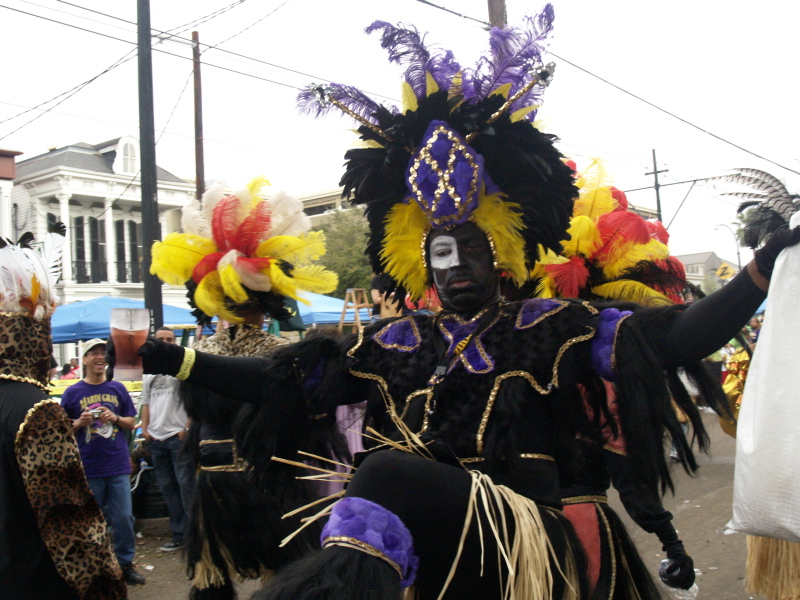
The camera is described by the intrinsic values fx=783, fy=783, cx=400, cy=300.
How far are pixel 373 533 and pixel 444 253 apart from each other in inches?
42.8

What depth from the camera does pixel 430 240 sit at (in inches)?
107

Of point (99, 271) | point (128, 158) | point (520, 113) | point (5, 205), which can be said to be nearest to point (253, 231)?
point (520, 113)

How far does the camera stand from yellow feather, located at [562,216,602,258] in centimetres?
433

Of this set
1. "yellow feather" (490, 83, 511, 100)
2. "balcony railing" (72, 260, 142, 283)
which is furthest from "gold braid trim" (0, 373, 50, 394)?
"balcony railing" (72, 260, 142, 283)

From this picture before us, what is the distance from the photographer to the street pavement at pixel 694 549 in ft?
17.4

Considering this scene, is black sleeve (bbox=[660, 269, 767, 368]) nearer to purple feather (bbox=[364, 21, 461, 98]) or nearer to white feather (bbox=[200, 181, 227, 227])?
purple feather (bbox=[364, 21, 461, 98])

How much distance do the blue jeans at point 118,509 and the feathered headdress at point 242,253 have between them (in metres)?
1.81

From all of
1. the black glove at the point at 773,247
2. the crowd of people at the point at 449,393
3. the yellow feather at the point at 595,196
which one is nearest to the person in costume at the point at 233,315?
the crowd of people at the point at 449,393

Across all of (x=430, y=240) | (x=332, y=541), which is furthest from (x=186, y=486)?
(x=332, y=541)

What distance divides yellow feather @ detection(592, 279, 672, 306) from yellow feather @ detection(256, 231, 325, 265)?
1669 mm

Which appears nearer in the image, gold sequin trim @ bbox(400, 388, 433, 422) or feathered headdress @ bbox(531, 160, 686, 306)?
gold sequin trim @ bbox(400, 388, 433, 422)

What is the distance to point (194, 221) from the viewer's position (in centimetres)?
488

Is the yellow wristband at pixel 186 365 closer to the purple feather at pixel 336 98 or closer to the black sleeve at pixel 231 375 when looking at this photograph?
the black sleeve at pixel 231 375

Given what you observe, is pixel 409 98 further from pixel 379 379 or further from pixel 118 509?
pixel 118 509
